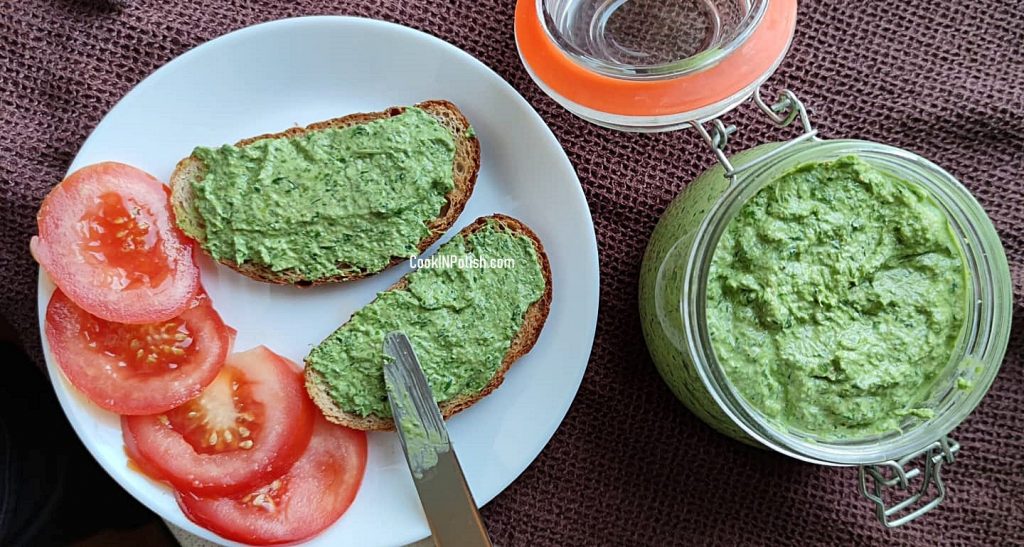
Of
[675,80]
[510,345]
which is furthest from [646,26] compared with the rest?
[510,345]

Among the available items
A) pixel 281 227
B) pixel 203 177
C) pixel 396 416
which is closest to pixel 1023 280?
pixel 396 416

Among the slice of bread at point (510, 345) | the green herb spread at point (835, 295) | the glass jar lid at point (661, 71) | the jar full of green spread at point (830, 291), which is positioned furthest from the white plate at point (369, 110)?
the green herb spread at point (835, 295)

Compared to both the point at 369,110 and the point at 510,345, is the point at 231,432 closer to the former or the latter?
the point at 510,345

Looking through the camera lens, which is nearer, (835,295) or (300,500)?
(835,295)

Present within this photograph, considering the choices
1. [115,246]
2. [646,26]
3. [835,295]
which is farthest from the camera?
[646,26]

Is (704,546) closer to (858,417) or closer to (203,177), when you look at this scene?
(858,417)

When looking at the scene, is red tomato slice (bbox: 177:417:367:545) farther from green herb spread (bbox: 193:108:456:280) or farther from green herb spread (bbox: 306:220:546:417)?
green herb spread (bbox: 193:108:456:280)

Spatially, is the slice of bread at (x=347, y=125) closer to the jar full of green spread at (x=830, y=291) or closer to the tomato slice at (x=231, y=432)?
the tomato slice at (x=231, y=432)
